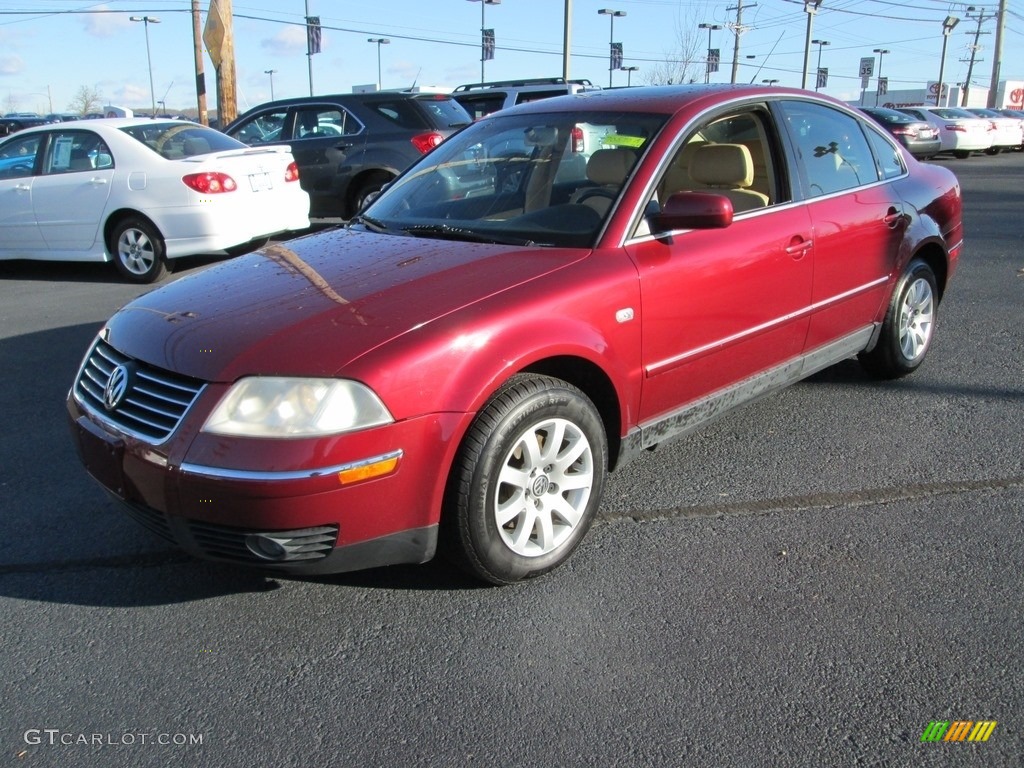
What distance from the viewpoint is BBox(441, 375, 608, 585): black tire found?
2875mm

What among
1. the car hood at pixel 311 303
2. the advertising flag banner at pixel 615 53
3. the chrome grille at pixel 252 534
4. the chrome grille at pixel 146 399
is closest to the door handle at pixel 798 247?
the car hood at pixel 311 303

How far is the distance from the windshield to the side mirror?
0.23m

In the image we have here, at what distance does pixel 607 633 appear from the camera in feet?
9.45

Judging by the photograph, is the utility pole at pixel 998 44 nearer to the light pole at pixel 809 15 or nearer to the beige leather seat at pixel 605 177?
the light pole at pixel 809 15

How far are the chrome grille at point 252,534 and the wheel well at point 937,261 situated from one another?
12.6ft

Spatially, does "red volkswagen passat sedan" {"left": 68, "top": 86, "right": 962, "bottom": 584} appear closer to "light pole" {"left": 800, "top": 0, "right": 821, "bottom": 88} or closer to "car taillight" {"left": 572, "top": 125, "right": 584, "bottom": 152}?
"car taillight" {"left": 572, "top": 125, "right": 584, "bottom": 152}

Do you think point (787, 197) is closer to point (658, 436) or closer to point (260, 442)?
point (658, 436)

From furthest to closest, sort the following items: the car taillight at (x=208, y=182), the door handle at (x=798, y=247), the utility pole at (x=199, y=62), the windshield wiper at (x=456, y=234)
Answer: the utility pole at (x=199, y=62) < the car taillight at (x=208, y=182) < the door handle at (x=798, y=247) < the windshield wiper at (x=456, y=234)

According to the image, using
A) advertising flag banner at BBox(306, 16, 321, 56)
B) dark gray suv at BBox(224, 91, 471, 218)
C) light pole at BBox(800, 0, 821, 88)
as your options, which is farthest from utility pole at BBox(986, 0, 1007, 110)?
dark gray suv at BBox(224, 91, 471, 218)

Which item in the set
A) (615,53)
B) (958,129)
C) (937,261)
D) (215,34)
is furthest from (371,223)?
(615,53)

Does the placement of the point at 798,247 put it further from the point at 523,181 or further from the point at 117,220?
the point at 117,220

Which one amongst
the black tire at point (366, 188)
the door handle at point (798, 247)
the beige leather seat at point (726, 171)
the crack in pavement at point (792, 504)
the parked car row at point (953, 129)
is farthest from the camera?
the parked car row at point (953, 129)

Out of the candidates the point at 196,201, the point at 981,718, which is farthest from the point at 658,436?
→ the point at 196,201

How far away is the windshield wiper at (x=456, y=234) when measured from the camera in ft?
11.6
